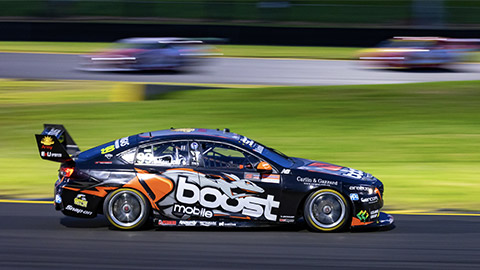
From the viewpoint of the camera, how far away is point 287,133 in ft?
56.8

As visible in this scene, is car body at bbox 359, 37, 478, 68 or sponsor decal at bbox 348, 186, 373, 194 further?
car body at bbox 359, 37, 478, 68

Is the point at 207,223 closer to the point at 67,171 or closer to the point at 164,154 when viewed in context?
the point at 164,154

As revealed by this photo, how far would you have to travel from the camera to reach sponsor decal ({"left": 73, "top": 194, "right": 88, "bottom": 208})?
A: 8.30m

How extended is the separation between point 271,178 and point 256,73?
61.2ft

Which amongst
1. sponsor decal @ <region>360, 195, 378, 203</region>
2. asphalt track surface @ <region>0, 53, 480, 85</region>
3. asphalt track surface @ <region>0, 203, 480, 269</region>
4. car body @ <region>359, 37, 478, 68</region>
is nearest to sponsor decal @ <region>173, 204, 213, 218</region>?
asphalt track surface @ <region>0, 203, 480, 269</region>

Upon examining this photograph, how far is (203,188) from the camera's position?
820cm

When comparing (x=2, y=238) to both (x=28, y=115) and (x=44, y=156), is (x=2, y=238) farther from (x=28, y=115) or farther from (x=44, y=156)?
(x=28, y=115)

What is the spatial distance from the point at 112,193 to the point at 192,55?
19.1 meters

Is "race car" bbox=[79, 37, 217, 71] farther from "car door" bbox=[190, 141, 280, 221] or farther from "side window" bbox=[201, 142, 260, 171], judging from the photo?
"car door" bbox=[190, 141, 280, 221]

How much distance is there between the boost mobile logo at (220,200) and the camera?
8.19 m

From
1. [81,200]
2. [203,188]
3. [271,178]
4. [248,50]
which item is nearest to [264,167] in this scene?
[271,178]

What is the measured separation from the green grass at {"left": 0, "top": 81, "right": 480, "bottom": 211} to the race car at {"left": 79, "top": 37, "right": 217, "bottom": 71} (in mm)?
2249

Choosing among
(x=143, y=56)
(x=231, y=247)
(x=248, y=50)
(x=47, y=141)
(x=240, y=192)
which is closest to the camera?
(x=231, y=247)
